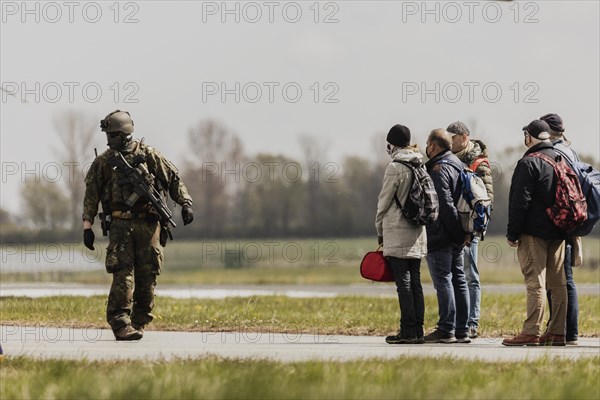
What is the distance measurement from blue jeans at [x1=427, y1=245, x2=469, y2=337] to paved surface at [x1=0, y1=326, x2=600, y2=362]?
23 cm

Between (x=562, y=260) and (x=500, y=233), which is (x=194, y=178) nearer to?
(x=500, y=233)

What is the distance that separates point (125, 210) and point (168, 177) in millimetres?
465

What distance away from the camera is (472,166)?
12375mm

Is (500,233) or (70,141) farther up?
(70,141)

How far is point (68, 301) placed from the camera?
18.0 metres

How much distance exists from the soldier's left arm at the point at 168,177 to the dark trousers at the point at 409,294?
1813 mm

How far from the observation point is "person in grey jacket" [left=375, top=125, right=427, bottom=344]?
37.1 ft

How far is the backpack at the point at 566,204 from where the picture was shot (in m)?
11.2

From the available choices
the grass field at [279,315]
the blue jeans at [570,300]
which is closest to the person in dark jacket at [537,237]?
the blue jeans at [570,300]

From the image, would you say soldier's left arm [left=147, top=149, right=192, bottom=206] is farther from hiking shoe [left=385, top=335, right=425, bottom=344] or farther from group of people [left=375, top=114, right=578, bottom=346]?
hiking shoe [left=385, top=335, right=425, bottom=344]

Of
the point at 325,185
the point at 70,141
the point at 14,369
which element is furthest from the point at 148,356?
the point at 70,141

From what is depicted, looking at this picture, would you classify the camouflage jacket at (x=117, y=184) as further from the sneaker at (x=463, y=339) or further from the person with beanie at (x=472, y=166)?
the sneaker at (x=463, y=339)

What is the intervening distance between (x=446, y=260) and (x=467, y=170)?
2.52ft

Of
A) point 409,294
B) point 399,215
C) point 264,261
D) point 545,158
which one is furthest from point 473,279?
point 264,261
